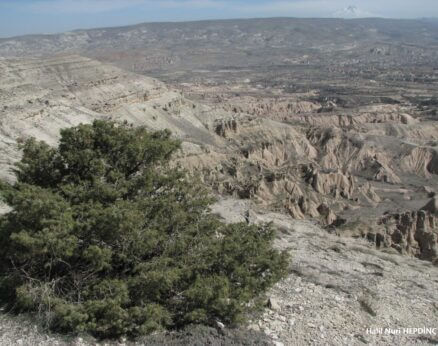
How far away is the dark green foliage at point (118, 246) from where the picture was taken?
35.7ft

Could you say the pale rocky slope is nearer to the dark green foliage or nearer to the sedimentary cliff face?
the sedimentary cliff face

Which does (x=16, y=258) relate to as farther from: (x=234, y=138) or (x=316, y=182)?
(x=234, y=138)

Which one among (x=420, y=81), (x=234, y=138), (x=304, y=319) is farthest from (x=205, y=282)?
(x=420, y=81)

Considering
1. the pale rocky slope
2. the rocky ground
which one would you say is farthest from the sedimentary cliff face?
the rocky ground

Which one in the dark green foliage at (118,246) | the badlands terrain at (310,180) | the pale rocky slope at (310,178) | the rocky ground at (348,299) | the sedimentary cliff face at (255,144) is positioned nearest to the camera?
the dark green foliage at (118,246)

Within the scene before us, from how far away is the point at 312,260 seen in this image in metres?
19.3

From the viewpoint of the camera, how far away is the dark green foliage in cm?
1087

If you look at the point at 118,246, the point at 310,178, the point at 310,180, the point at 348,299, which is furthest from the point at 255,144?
the point at 118,246

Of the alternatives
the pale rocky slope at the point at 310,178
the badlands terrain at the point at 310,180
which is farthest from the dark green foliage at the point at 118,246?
the pale rocky slope at the point at 310,178

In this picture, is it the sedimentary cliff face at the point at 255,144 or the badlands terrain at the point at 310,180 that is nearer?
the badlands terrain at the point at 310,180

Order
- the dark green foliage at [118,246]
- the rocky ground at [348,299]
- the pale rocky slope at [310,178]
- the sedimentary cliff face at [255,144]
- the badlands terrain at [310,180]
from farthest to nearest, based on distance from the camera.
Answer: the sedimentary cliff face at [255,144] < the pale rocky slope at [310,178] < the badlands terrain at [310,180] < the rocky ground at [348,299] < the dark green foliage at [118,246]

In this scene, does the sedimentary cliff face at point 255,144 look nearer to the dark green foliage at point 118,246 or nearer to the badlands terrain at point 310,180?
the badlands terrain at point 310,180

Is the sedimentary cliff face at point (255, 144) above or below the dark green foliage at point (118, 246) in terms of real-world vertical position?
below

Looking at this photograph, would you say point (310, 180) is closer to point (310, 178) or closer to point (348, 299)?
point (310, 178)
